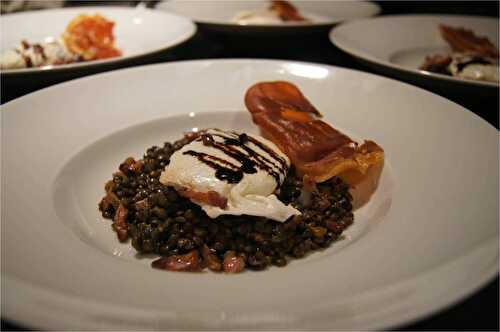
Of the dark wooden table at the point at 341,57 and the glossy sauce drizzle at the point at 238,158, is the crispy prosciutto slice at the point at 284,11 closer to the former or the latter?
the dark wooden table at the point at 341,57

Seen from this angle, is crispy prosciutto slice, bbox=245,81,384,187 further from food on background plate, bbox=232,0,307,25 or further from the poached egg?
food on background plate, bbox=232,0,307,25

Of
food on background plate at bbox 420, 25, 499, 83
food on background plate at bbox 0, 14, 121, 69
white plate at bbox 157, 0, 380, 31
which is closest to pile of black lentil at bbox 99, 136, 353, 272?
food on background plate at bbox 420, 25, 499, 83

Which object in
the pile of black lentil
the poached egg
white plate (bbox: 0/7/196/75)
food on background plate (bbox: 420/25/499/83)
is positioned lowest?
the pile of black lentil

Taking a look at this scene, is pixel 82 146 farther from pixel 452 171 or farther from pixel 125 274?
pixel 452 171

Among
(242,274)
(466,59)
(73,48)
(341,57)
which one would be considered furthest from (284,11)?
(242,274)

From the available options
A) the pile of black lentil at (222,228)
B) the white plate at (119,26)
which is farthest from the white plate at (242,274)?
the white plate at (119,26)
